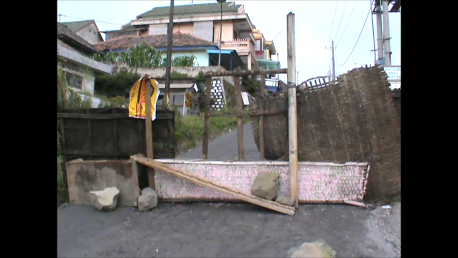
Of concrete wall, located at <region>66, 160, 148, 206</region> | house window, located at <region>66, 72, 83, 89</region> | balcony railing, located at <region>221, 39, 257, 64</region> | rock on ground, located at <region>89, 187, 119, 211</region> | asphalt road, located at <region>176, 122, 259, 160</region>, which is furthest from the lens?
balcony railing, located at <region>221, 39, 257, 64</region>

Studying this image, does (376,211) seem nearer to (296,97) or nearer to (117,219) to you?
(296,97)

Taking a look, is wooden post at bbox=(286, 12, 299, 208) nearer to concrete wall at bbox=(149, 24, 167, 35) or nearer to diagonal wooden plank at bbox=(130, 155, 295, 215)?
diagonal wooden plank at bbox=(130, 155, 295, 215)

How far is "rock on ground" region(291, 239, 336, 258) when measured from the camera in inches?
133

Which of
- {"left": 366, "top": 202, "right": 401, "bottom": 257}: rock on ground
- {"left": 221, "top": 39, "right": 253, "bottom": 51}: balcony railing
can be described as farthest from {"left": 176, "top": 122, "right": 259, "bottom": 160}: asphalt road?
{"left": 221, "top": 39, "right": 253, "bottom": 51}: balcony railing

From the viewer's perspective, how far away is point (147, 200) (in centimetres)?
502

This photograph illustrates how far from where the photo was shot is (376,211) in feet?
15.1

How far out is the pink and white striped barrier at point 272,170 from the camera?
4.76m

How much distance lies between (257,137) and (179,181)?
141 centimetres

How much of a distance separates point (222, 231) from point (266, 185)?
89 cm

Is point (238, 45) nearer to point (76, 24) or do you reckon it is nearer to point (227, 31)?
point (227, 31)

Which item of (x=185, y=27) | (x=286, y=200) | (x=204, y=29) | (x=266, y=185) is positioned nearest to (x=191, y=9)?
(x=185, y=27)

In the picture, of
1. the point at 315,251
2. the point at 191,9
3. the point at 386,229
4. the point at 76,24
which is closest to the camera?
the point at 315,251

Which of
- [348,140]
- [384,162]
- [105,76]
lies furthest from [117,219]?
[105,76]

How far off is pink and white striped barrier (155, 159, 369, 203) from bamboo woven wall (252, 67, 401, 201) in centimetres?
19
